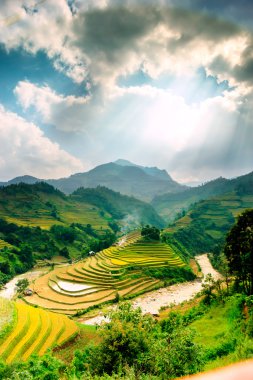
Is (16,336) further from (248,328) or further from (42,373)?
(248,328)

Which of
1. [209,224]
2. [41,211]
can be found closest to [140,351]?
[209,224]

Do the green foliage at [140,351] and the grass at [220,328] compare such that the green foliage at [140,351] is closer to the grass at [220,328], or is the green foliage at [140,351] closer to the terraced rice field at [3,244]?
the grass at [220,328]

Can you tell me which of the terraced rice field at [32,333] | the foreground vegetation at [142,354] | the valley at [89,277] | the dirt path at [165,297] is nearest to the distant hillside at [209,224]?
the valley at [89,277]

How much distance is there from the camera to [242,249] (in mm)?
20578

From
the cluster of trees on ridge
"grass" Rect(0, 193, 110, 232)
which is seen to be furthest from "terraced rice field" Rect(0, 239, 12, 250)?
"grass" Rect(0, 193, 110, 232)

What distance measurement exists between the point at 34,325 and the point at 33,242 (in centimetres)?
5084

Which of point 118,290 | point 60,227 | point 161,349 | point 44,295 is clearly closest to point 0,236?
point 60,227

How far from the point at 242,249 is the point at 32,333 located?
1784 cm

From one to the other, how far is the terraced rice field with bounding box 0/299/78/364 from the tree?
14.5 metres

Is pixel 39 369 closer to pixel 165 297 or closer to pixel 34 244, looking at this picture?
pixel 165 297

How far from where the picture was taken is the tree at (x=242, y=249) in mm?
19969

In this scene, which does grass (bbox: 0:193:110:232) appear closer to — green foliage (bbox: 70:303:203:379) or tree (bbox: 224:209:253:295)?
tree (bbox: 224:209:253:295)

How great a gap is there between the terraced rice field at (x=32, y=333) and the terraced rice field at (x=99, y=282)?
28.2ft

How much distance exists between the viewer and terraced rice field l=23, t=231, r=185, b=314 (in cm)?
3525
